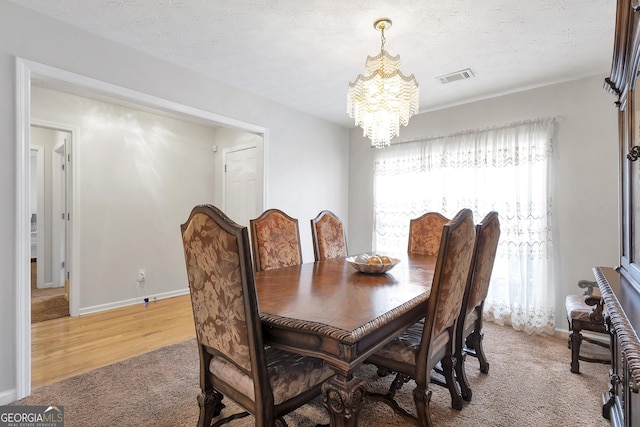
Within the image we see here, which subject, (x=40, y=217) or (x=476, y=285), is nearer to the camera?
(x=476, y=285)

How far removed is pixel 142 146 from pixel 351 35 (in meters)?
3.08

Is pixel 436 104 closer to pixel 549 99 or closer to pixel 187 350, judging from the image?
pixel 549 99

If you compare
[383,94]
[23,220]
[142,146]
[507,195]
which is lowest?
[23,220]

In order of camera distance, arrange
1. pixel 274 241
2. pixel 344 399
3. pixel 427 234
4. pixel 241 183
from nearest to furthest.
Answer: pixel 344 399 → pixel 274 241 → pixel 427 234 → pixel 241 183

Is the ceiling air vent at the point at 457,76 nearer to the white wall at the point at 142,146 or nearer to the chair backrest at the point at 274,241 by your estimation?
the white wall at the point at 142,146

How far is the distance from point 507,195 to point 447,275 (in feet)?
7.43

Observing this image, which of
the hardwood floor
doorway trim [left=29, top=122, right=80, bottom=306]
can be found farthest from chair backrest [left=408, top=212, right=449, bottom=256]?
doorway trim [left=29, top=122, right=80, bottom=306]

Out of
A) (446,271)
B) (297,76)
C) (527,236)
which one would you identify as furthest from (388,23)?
(527,236)

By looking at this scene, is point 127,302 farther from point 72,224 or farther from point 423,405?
point 423,405

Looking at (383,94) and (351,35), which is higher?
(351,35)

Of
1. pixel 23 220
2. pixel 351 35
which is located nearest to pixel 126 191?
pixel 23 220

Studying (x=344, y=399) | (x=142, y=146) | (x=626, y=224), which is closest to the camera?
(x=344, y=399)

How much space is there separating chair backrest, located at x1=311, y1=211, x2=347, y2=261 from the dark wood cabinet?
1.86 meters

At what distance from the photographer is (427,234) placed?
306 centimetres
